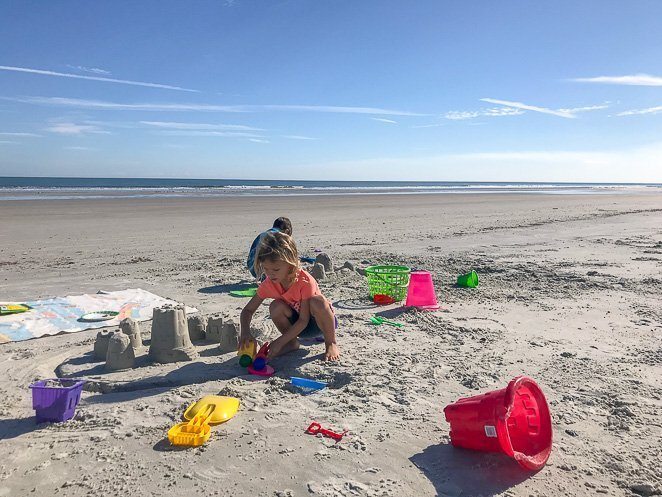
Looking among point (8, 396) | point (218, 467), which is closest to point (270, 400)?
point (218, 467)

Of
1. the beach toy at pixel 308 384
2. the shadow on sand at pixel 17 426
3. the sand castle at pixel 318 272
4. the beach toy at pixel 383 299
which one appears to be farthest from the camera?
the sand castle at pixel 318 272

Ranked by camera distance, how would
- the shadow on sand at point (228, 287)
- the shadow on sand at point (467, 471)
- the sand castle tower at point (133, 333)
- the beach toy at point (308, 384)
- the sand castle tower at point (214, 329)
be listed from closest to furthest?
1. the shadow on sand at point (467, 471)
2. the beach toy at point (308, 384)
3. the sand castle tower at point (133, 333)
4. the sand castle tower at point (214, 329)
5. the shadow on sand at point (228, 287)

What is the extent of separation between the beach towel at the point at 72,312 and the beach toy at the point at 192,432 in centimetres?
252

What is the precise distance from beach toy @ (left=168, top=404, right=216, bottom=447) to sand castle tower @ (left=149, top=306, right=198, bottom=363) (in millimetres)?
1113

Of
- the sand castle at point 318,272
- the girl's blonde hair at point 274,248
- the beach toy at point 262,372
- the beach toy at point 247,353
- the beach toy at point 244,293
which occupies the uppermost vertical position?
the girl's blonde hair at point 274,248

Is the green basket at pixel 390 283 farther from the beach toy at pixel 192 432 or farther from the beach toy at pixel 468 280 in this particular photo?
the beach toy at pixel 192 432

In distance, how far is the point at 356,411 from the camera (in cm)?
323

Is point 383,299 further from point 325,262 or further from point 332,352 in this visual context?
point 332,352

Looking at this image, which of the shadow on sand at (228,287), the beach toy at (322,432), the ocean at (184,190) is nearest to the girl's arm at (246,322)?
the beach toy at (322,432)

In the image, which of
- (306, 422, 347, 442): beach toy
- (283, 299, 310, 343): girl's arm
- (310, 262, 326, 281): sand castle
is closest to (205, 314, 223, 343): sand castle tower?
(283, 299, 310, 343): girl's arm

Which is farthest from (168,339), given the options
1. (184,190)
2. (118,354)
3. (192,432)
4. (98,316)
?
(184,190)

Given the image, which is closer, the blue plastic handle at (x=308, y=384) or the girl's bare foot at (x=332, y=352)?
the blue plastic handle at (x=308, y=384)

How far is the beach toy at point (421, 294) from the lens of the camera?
5.70m

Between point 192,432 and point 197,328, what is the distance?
180 centimetres
